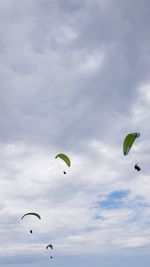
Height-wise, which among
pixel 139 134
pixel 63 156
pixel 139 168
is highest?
pixel 63 156

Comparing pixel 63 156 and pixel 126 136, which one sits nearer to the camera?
pixel 126 136

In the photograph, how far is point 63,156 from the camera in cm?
5150

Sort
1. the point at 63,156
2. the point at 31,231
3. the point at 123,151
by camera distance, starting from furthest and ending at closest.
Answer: the point at 31,231
the point at 63,156
the point at 123,151

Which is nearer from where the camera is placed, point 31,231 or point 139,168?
point 139,168

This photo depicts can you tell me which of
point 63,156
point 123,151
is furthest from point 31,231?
point 123,151

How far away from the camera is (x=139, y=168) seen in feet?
124

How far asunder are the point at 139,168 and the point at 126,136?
16.4 feet

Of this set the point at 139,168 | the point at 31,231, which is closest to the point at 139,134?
the point at 139,168

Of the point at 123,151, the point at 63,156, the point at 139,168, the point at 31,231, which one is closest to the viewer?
the point at 139,168

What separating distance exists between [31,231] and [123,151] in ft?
66.5

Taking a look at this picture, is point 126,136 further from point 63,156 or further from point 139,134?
point 63,156

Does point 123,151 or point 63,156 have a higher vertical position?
point 63,156

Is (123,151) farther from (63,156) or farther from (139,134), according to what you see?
(63,156)

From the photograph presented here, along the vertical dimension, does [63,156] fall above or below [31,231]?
above
